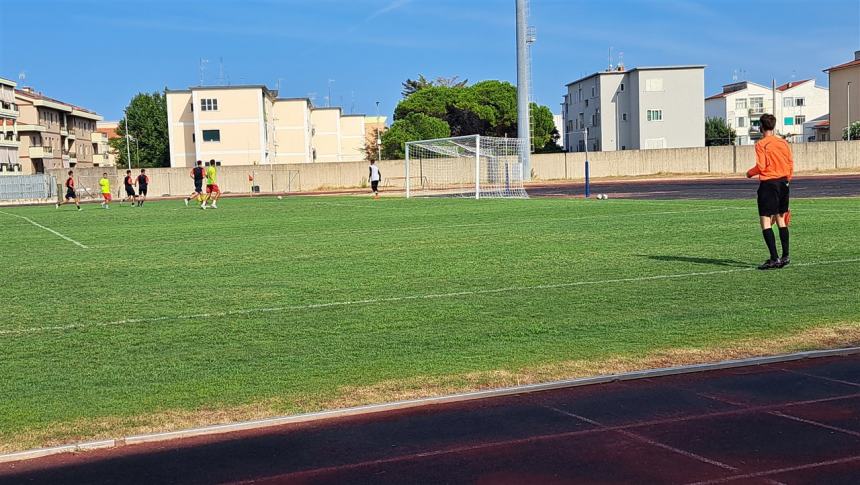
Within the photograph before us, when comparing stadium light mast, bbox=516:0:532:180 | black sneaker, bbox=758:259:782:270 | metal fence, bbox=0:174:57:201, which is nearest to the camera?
black sneaker, bbox=758:259:782:270

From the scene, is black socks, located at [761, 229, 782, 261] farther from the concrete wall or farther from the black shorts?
the concrete wall

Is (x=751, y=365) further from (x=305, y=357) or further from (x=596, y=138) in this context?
(x=596, y=138)

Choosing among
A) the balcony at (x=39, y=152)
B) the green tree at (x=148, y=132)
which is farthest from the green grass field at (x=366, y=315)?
the green tree at (x=148, y=132)

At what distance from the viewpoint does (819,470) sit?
4797 mm

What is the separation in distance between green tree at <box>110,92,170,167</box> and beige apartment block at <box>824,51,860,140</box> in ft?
245

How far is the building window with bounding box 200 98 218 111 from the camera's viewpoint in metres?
90.9

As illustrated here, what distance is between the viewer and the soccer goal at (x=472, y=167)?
4672cm

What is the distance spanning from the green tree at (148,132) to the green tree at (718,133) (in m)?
66.4

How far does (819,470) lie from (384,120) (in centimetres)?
14817

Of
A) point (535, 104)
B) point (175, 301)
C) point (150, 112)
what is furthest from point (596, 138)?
point (175, 301)

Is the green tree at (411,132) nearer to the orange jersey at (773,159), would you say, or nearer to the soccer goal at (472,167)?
the soccer goal at (472,167)

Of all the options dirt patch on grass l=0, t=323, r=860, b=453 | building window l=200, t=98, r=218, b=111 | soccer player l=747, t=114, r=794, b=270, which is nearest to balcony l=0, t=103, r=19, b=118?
building window l=200, t=98, r=218, b=111

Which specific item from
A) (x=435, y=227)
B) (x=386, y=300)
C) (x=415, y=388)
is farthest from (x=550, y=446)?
(x=435, y=227)

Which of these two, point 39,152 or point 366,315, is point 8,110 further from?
point 366,315
